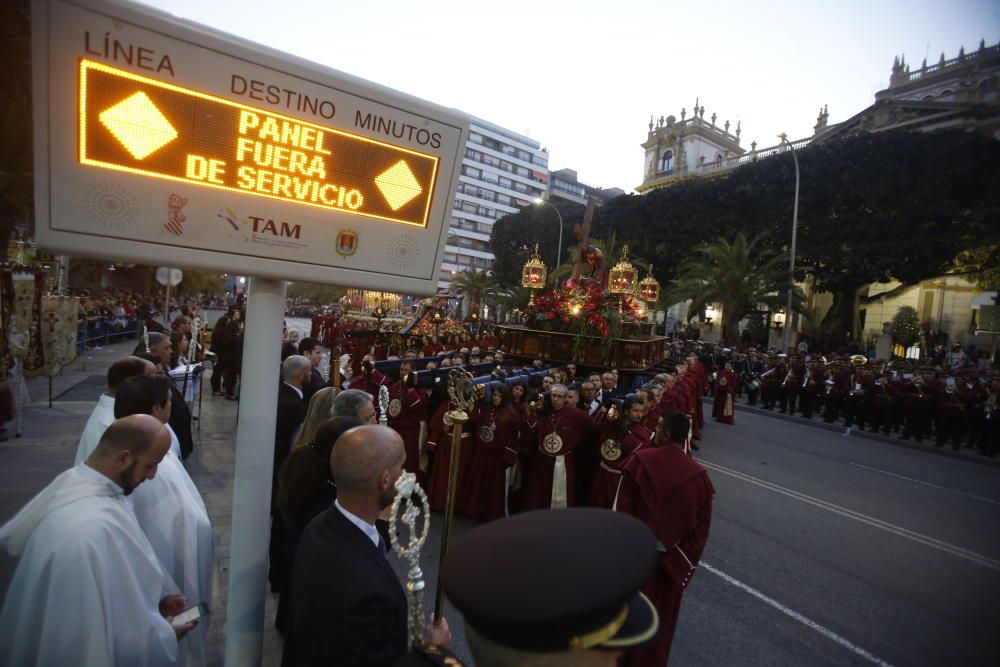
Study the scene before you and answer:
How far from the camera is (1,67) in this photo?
229 cm

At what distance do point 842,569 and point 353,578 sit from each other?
6279 millimetres

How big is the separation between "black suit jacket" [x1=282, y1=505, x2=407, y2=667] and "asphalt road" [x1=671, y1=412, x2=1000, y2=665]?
124 inches

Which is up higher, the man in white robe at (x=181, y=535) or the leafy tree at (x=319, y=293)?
the leafy tree at (x=319, y=293)

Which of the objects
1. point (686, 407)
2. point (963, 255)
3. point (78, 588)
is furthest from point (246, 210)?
point (963, 255)

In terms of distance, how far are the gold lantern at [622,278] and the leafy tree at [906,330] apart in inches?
927

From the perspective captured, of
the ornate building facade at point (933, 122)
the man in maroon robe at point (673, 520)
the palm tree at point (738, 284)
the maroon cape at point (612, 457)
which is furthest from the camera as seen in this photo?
the ornate building facade at point (933, 122)

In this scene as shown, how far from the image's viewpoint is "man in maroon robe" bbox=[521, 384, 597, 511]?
5977 millimetres

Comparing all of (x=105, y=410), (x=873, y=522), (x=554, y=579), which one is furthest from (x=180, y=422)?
(x=873, y=522)

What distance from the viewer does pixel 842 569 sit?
5.78 meters

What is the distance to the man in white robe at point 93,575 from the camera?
1912 mm

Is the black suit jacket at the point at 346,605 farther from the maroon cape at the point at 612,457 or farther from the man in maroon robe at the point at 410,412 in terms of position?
the man in maroon robe at the point at 410,412

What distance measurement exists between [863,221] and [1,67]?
108 ft

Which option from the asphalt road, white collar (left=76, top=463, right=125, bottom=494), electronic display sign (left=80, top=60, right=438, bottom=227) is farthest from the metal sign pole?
the asphalt road

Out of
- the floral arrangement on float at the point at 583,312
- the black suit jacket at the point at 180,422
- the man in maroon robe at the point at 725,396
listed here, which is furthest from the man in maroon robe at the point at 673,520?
the man in maroon robe at the point at 725,396
